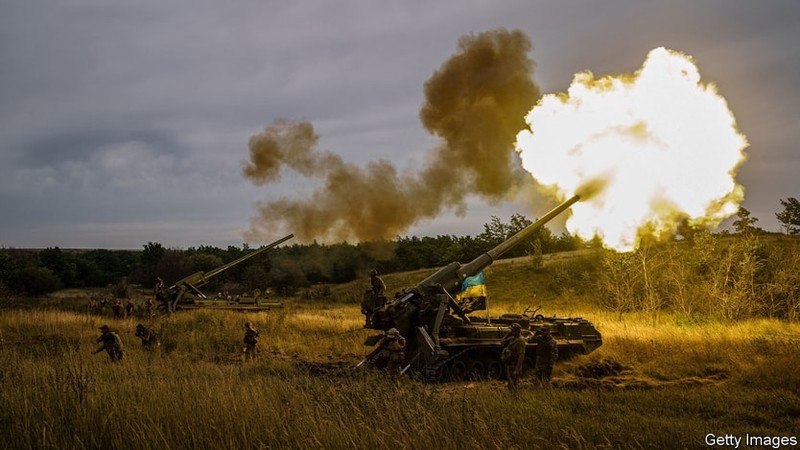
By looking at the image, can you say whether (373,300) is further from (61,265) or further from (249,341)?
(61,265)

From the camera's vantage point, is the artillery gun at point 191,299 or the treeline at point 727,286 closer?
the treeline at point 727,286

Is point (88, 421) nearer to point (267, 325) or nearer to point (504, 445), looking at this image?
point (504, 445)

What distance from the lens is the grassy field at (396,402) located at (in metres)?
6.20

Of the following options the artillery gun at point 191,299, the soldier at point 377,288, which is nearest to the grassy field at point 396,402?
the soldier at point 377,288

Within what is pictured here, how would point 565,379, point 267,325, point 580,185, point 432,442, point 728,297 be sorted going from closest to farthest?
point 432,442
point 565,379
point 580,185
point 267,325
point 728,297

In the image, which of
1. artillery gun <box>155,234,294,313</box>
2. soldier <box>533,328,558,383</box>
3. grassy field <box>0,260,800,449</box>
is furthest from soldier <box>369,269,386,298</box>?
artillery gun <box>155,234,294,313</box>

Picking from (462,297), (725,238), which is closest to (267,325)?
(462,297)

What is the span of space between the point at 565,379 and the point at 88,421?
1033 centimetres

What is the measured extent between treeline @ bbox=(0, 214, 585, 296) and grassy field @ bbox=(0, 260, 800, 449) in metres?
29.0

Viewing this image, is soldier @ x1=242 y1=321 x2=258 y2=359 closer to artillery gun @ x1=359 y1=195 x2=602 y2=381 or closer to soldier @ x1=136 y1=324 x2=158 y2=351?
soldier @ x1=136 y1=324 x2=158 y2=351

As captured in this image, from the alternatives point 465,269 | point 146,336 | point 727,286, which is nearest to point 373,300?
point 465,269

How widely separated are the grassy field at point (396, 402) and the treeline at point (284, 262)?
2897cm

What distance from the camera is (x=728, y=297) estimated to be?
24.3m

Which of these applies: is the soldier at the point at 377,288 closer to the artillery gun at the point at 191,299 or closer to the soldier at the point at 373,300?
the soldier at the point at 373,300
